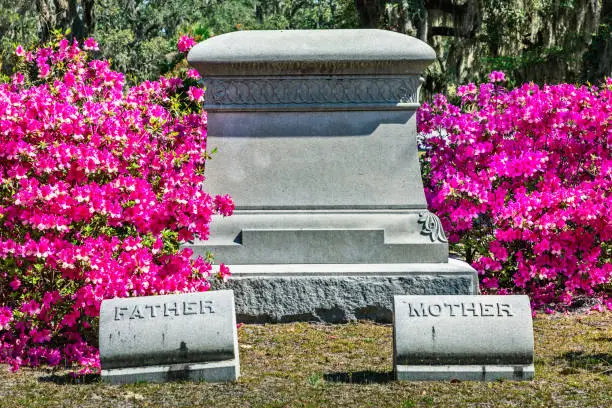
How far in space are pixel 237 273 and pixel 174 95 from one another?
9.57ft

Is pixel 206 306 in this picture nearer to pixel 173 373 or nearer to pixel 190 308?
pixel 190 308

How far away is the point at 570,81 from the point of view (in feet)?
77.5

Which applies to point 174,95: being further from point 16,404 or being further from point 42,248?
point 16,404

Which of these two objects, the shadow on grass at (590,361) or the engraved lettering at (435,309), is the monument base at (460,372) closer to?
the engraved lettering at (435,309)

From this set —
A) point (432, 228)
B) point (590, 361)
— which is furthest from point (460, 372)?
point (432, 228)

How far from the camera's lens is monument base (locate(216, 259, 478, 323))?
23.4 ft

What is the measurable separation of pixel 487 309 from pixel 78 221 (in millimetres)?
2728

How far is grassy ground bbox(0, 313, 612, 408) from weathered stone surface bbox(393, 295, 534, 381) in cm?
8

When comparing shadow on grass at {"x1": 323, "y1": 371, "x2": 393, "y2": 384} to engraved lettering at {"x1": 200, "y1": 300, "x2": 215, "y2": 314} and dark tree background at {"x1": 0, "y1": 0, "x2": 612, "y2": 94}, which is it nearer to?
engraved lettering at {"x1": 200, "y1": 300, "x2": 215, "y2": 314}

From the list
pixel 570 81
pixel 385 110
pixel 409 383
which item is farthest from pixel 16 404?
pixel 570 81

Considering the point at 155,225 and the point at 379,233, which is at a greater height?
the point at 155,225

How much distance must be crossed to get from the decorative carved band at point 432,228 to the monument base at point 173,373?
8.64 feet

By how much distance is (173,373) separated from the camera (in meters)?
5.32

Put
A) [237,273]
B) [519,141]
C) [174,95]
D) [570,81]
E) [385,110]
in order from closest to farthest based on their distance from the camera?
[237,273] → [385,110] → [519,141] → [174,95] → [570,81]
